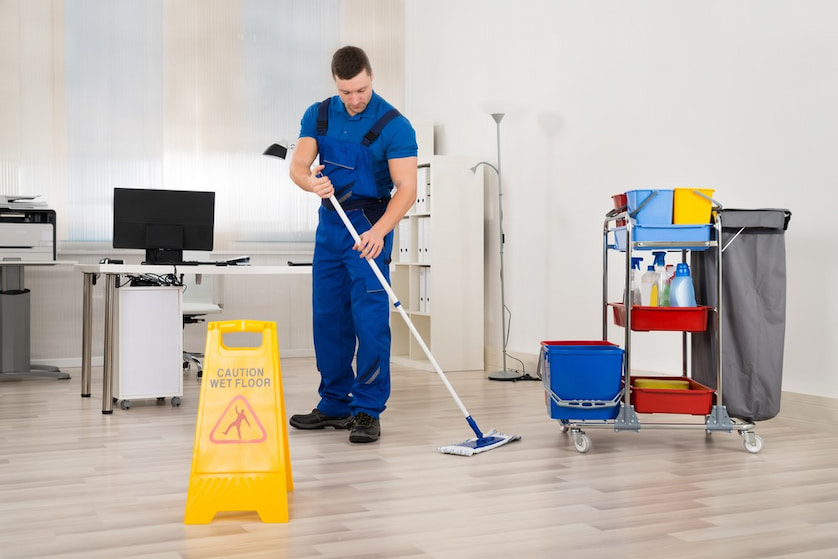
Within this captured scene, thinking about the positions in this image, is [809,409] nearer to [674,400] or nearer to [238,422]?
[674,400]

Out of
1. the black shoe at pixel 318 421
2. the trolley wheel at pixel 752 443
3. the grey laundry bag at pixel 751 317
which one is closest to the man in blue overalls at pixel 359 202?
the black shoe at pixel 318 421

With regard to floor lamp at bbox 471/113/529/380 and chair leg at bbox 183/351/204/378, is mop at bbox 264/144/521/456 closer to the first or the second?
→ floor lamp at bbox 471/113/529/380

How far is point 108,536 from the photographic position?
7.22 ft

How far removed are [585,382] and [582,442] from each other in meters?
0.22

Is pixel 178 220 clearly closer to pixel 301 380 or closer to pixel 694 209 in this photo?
pixel 301 380

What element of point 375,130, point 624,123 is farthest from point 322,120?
point 624,123

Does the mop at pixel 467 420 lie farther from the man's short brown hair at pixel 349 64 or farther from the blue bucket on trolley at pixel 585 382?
the man's short brown hair at pixel 349 64

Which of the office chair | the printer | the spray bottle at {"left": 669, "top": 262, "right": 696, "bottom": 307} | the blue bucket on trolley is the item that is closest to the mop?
the blue bucket on trolley

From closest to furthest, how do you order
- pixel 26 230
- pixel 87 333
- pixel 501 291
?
pixel 87 333, pixel 26 230, pixel 501 291

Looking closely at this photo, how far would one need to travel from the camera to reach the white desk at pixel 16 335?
521cm

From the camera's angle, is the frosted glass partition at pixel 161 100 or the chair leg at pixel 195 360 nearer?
the chair leg at pixel 195 360

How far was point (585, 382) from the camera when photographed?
3.25 m

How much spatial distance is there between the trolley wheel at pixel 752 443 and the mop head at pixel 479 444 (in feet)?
2.68

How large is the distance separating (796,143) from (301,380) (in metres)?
2.94
